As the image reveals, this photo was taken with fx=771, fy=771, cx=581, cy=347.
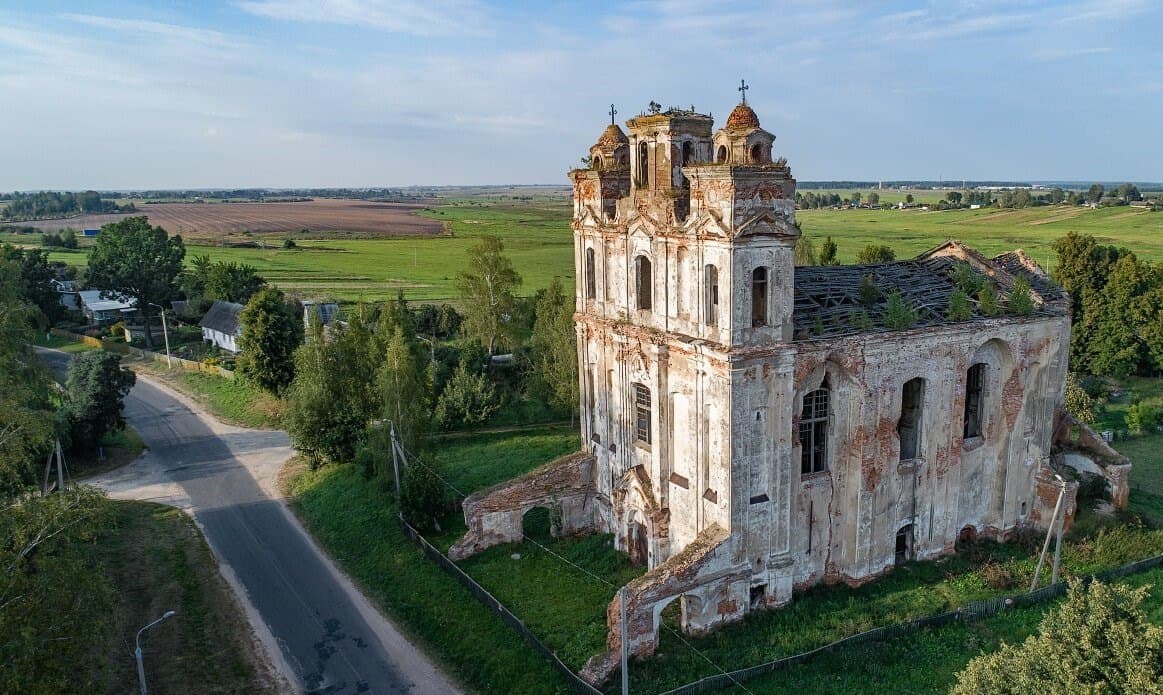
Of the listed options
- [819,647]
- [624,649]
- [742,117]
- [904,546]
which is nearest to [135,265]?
[742,117]

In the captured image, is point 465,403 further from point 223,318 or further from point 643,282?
point 223,318

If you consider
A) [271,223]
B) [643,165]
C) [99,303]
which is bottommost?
[99,303]

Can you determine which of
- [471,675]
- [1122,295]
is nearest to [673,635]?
[471,675]

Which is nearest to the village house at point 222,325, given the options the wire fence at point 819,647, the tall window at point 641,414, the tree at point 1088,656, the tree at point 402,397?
the tree at point 402,397

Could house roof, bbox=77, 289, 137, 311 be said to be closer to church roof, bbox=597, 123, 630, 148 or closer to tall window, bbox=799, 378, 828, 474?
church roof, bbox=597, 123, 630, 148

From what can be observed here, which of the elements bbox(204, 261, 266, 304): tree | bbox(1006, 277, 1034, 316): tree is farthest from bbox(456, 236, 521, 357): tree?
bbox(1006, 277, 1034, 316): tree

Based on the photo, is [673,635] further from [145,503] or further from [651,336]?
[145,503]
